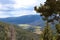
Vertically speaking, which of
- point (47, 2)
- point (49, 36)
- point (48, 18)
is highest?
point (47, 2)

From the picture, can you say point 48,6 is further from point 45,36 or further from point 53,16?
point 45,36

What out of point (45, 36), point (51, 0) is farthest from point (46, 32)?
point (51, 0)

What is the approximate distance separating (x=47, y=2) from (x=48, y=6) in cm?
62

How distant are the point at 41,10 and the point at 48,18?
169cm

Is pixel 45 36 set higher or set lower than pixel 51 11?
lower

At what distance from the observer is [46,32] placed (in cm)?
2895

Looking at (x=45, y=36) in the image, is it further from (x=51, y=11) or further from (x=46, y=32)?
(x=51, y=11)

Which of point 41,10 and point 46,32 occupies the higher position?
point 41,10

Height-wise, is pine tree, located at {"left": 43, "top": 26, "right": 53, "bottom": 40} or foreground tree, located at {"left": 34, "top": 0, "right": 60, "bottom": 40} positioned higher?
foreground tree, located at {"left": 34, "top": 0, "right": 60, "bottom": 40}

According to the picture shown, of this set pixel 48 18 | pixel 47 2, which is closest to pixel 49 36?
pixel 48 18

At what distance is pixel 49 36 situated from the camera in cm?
2897

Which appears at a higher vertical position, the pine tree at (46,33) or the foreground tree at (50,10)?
the foreground tree at (50,10)

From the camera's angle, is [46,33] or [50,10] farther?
[50,10]

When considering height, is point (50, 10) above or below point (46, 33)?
above
